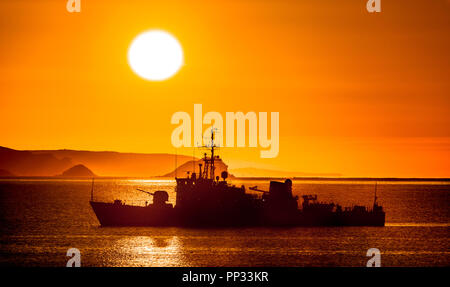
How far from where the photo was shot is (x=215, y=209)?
77062mm

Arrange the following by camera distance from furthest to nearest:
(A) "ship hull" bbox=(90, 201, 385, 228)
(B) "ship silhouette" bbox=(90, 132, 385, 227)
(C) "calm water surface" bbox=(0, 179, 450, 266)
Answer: (A) "ship hull" bbox=(90, 201, 385, 228) < (B) "ship silhouette" bbox=(90, 132, 385, 227) < (C) "calm water surface" bbox=(0, 179, 450, 266)

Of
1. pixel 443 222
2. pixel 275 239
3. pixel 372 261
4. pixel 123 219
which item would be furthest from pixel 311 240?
pixel 443 222

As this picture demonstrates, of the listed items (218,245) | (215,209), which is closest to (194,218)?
(215,209)

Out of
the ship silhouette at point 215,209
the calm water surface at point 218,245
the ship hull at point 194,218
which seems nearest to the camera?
the calm water surface at point 218,245

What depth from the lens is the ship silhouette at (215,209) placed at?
76.4 meters

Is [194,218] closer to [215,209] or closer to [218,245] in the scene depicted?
[215,209]

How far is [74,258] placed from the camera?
52406 mm

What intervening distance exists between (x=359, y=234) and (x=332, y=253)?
750 inches

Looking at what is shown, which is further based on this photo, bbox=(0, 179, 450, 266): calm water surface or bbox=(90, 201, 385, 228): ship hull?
bbox=(90, 201, 385, 228): ship hull

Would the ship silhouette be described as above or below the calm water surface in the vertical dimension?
above

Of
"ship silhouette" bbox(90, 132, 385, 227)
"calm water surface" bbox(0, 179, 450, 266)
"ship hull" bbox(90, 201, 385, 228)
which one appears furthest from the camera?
"ship hull" bbox(90, 201, 385, 228)

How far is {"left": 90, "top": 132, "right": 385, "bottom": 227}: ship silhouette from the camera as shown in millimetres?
76375
